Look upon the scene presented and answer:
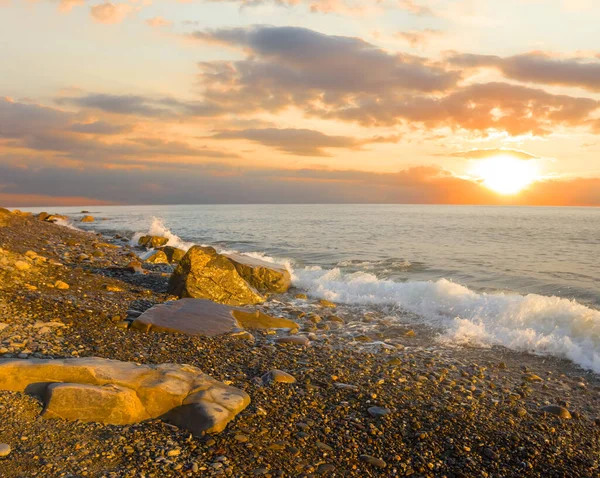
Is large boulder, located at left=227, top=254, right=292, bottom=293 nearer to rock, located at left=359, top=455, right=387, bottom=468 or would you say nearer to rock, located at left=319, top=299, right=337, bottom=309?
rock, located at left=319, top=299, right=337, bottom=309

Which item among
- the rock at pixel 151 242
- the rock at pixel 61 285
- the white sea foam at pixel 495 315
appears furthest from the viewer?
the rock at pixel 151 242

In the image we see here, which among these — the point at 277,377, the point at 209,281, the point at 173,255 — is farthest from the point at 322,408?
the point at 173,255

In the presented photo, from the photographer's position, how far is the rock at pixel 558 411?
23.8ft

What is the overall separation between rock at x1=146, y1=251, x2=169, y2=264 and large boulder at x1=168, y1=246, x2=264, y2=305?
7475mm

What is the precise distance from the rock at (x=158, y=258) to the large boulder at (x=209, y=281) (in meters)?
7.48

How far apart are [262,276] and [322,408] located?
34.9 ft

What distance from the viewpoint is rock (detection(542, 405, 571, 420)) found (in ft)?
23.8

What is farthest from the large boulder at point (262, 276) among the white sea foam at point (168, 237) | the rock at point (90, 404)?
the white sea foam at point (168, 237)

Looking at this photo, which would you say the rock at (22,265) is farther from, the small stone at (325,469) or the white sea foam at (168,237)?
the white sea foam at (168,237)

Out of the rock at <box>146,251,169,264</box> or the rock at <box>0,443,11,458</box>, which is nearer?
the rock at <box>0,443,11,458</box>

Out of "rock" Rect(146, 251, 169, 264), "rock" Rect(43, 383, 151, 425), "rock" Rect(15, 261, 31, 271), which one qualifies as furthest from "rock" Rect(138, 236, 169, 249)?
"rock" Rect(43, 383, 151, 425)

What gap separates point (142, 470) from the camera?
4.65m

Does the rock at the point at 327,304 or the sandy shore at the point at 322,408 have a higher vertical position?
the sandy shore at the point at 322,408

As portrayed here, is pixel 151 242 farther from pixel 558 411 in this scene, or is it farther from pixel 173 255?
pixel 558 411
